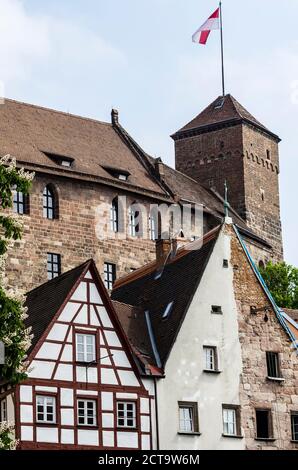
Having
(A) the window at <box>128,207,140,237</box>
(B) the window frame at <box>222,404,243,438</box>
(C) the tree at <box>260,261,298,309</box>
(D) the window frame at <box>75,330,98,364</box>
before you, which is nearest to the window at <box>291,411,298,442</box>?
(B) the window frame at <box>222,404,243,438</box>

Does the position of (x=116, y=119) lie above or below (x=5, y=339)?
above

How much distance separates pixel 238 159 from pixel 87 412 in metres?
46.4

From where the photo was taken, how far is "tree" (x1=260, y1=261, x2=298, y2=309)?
71.7 m

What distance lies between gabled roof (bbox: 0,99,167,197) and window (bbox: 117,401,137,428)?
66.1ft

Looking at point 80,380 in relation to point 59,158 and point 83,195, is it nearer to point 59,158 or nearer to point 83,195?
point 83,195

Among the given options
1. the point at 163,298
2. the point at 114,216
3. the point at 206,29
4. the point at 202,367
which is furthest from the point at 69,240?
the point at 206,29

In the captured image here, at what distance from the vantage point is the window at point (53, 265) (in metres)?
61.8

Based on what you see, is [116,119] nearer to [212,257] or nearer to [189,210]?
[189,210]

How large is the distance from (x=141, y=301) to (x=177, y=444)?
6837mm

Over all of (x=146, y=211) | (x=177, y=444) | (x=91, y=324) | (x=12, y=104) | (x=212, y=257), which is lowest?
(x=177, y=444)

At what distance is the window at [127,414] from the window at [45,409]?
7.73ft

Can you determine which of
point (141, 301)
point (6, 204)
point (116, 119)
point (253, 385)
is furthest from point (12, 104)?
Answer: point (6, 204)

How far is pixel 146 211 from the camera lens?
67250 millimetres

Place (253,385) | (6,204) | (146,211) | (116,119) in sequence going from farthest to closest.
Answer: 1. (116,119)
2. (146,211)
3. (253,385)
4. (6,204)
